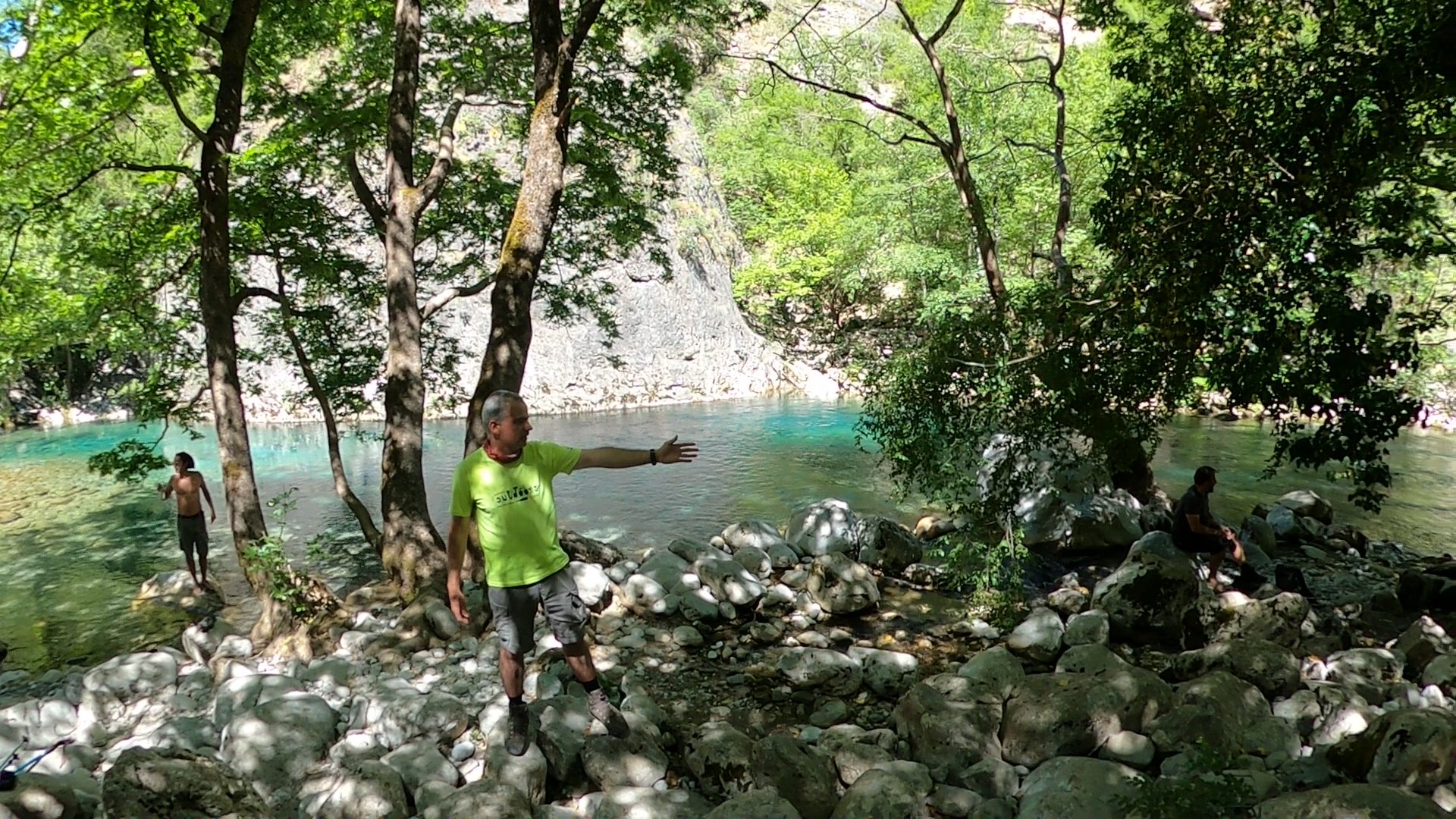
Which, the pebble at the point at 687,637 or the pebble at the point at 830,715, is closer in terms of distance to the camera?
the pebble at the point at 830,715

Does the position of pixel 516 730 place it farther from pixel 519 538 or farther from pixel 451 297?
pixel 451 297

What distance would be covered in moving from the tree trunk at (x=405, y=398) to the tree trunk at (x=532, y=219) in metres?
0.68

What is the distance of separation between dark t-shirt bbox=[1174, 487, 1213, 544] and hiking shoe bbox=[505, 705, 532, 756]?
274 inches

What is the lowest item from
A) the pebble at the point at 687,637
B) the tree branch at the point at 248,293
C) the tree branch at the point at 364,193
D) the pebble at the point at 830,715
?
the pebble at the point at 830,715

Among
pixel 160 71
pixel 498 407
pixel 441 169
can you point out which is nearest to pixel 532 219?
pixel 441 169

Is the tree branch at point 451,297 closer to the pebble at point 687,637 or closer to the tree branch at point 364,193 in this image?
the tree branch at point 364,193

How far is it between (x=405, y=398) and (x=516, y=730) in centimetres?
392

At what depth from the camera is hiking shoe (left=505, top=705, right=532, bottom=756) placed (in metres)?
4.19

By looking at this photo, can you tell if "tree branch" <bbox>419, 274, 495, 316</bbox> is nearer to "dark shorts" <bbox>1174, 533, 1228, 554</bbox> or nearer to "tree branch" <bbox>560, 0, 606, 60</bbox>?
"tree branch" <bbox>560, 0, 606, 60</bbox>

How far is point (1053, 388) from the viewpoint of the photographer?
719cm

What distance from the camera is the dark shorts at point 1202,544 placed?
8227mm

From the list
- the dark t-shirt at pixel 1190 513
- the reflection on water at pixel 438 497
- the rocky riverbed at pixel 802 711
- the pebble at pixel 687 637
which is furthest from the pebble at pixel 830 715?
the reflection on water at pixel 438 497

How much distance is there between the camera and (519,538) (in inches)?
164

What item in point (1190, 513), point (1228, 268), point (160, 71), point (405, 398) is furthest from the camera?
point (1190, 513)
